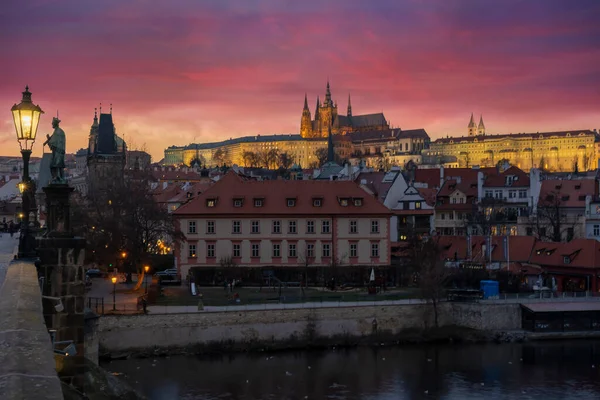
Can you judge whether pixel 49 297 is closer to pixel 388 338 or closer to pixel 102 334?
pixel 102 334

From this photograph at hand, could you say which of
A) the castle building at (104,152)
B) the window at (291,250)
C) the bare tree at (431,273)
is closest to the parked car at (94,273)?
the window at (291,250)

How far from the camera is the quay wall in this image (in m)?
39.7

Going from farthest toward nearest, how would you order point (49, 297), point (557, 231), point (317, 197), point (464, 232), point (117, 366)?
point (464, 232) < point (557, 231) < point (317, 197) < point (117, 366) < point (49, 297)

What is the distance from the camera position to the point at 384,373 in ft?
121

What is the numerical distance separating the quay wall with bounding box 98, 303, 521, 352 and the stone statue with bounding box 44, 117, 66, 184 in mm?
25581

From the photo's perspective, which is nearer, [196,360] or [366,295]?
[196,360]

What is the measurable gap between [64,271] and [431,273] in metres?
35.0

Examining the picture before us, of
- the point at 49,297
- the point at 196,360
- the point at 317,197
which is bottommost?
the point at 196,360

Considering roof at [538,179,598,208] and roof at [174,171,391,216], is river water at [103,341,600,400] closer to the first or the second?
roof at [174,171,391,216]

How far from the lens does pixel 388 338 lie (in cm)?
4419

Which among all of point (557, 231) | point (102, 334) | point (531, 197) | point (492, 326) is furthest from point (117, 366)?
point (531, 197)

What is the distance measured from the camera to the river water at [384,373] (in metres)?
33.4

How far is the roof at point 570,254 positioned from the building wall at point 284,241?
34.2 ft

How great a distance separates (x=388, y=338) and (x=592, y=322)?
12.0m
